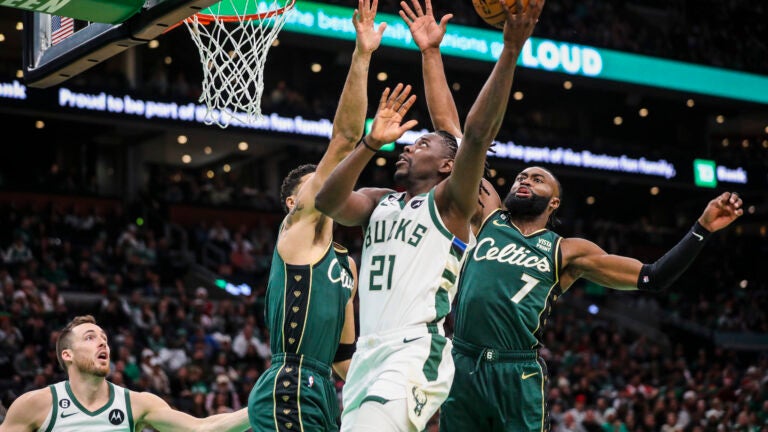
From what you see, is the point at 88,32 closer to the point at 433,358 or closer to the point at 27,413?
the point at 27,413

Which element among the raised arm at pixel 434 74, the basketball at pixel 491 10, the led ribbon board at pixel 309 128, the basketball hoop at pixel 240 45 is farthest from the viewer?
the led ribbon board at pixel 309 128

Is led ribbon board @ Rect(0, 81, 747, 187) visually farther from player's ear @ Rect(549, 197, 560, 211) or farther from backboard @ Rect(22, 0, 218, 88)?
player's ear @ Rect(549, 197, 560, 211)

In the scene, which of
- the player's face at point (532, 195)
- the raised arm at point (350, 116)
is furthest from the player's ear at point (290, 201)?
the player's face at point (532, 195)

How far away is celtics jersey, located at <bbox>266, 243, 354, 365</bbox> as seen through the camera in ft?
16.4

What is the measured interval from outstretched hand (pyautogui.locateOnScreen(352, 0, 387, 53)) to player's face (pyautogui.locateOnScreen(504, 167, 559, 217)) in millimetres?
1390

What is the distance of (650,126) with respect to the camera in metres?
33.5

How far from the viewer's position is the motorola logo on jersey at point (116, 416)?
246 inches

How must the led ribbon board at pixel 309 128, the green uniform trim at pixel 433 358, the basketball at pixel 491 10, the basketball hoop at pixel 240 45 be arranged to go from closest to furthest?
the green uniform trim at pixel 433 358, the basketball at pixel 491 10, the basketball hoop at pixel 240 45, the led ribbon board at pixel 309 128

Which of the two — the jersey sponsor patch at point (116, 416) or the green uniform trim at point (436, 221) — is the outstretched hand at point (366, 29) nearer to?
the green uniform trim at point (436, 221)

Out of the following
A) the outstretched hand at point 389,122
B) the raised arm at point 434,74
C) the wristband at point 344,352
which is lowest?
the wristband at point 344,352

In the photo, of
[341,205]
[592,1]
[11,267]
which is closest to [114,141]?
[11,267]

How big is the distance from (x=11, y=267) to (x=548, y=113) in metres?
18.7

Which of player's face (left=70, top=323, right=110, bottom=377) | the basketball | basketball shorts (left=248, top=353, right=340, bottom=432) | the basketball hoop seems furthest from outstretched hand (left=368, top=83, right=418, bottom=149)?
player's face (left=70, top=323, right=110, bottom=377)

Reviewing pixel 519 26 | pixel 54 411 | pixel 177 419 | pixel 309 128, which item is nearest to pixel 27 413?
pixel 54 411
